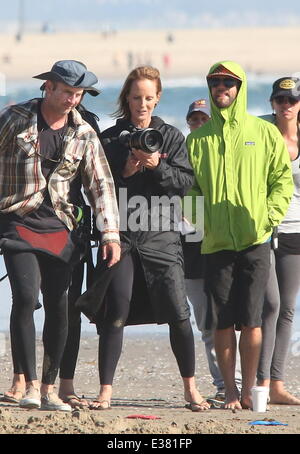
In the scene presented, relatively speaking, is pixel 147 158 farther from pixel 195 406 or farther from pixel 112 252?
pixel 195 406

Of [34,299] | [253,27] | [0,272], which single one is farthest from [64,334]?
[253,27]

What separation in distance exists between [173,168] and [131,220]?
353 mm

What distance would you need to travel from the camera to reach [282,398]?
7.53 m

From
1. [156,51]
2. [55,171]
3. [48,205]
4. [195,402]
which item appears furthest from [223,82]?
[156,51]

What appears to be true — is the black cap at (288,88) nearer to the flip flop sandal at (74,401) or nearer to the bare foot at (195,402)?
the bare foot at (195,402)

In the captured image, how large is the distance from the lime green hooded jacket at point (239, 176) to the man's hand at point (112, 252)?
0.58 meters

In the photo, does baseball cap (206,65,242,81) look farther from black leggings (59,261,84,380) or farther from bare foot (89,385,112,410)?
bare foot (89,385,112,410)

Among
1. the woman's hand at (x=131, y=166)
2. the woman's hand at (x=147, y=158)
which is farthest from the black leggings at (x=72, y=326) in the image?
the woman's hand at (x=147, y=158)

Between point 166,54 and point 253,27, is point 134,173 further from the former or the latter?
point 253,27

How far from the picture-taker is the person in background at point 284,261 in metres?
7.40

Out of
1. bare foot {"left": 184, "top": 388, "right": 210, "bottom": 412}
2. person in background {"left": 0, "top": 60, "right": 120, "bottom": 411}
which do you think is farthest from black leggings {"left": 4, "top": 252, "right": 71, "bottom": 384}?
bare foot {"left": 184, "top": 388, "right": 210, "bottom": 412}

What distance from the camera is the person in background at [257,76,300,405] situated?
740 centimetres

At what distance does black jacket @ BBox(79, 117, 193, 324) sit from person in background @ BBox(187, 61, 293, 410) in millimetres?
172

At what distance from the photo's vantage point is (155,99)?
274 inches
